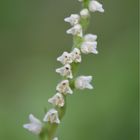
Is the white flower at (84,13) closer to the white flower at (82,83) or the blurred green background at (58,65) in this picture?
the white flower at (82,83)

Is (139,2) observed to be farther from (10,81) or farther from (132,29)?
(10,81)

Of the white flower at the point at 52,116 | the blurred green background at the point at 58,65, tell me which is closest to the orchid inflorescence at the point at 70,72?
the white flower at the point at 52,116

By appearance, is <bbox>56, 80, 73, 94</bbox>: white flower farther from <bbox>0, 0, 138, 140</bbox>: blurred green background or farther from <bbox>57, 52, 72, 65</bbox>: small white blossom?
<bbox>0, 0, 138, 140</bbox>: blurred green background

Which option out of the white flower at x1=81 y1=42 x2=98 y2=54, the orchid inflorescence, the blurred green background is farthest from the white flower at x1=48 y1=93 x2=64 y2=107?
the blurred green background

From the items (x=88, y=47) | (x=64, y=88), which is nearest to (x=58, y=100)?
(x=64, y=88)

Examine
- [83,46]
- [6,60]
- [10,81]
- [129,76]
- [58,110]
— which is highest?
[6,60]

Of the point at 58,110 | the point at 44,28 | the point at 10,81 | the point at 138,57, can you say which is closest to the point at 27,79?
the point at 10,81

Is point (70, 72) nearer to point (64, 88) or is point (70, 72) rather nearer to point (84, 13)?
point (64, 88)

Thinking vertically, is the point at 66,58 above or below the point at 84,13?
below
